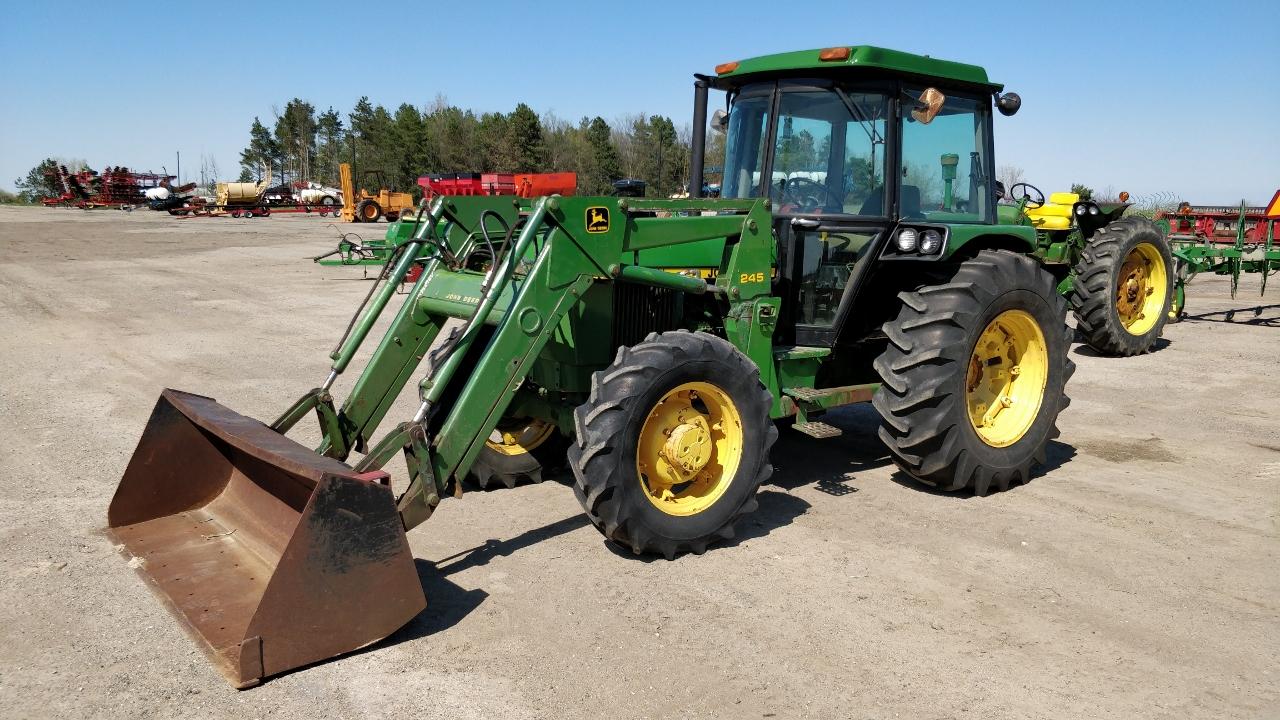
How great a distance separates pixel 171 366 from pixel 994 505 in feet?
26.4

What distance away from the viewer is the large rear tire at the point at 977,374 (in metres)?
5.25

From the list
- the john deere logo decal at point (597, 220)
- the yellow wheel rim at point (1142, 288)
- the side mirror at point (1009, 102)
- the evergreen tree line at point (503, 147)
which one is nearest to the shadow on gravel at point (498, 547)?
the john deere logo decal at point (597, 220)

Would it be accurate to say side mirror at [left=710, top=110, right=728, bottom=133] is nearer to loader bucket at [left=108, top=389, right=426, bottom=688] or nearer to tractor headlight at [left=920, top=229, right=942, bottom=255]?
tractor headlight at [left=920, top=229, right=942, bottom=255]

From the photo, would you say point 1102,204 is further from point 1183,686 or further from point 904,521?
point 1183,686

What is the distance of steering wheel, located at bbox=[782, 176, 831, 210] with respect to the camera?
18.7 ft

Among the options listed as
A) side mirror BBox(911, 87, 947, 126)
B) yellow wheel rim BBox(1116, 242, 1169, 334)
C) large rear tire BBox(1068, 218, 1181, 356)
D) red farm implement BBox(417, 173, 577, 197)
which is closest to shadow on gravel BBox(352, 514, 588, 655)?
side mirror BBox(911, 87, 947, 126)

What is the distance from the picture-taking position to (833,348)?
5715mm

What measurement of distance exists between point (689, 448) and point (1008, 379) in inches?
105

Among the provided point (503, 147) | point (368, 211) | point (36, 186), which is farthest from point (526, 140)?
point (36, 186)

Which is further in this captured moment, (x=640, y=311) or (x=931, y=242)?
(x=931, y=242)

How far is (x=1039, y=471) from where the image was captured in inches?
242

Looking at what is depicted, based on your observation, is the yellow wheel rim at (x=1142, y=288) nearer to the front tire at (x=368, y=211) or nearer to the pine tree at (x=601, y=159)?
the front tire at (x=368, y=211)

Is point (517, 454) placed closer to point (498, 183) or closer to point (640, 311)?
point (640, 311)

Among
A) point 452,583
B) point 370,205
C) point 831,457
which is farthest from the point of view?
point 370,205
